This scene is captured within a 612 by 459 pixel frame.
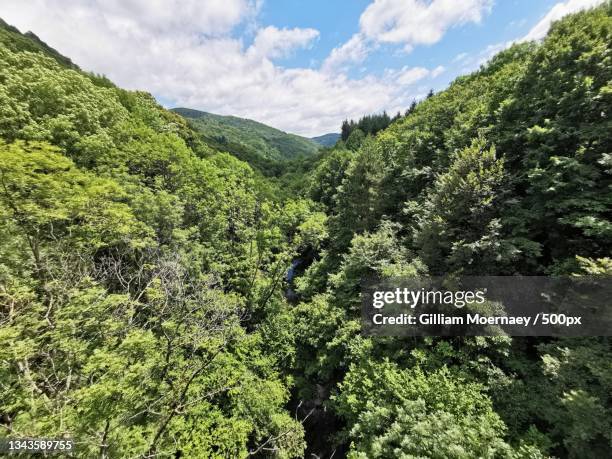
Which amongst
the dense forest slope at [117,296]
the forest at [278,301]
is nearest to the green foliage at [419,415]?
the forest at [278,301]

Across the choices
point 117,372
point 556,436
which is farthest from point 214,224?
point 556,436

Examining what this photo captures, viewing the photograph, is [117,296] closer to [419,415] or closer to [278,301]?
[419,415]

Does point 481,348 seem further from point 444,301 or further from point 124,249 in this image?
point 124,249

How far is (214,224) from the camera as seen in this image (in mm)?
22453

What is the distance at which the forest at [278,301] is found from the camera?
7613 millimetres

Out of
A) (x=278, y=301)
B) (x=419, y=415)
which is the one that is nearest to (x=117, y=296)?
(x=419, y=415)

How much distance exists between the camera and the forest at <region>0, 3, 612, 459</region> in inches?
300

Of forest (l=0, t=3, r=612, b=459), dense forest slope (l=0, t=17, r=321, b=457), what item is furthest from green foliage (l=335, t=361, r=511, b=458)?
dense forest slope (l=0, t=17, r=321, b=457)

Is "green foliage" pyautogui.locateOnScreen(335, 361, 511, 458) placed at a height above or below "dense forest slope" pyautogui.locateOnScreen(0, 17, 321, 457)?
below

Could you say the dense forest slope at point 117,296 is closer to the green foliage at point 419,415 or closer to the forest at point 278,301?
the forest at point 278,301

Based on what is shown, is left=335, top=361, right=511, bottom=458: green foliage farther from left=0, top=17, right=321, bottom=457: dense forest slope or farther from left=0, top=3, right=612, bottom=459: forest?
left=0, top=17, right=321, bottom=457: dense forest slope

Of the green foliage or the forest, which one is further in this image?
the forest

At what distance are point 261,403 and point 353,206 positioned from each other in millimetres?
17592

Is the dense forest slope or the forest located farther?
the forest
